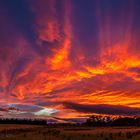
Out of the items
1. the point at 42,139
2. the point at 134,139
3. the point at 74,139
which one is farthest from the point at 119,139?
the point at 42,139

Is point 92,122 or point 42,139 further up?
point 92,122

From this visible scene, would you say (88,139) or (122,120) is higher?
(122,120)

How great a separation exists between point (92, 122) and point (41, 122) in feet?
78.4

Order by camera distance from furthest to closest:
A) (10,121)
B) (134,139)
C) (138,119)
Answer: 1. (10,121)
2. (138,119)
3. (134,139)

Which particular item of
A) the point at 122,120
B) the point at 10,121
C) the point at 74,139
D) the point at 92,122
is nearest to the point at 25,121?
the point at 10,121

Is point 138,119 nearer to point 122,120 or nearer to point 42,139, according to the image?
point 122,120

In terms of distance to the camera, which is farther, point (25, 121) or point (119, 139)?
point (25, 121)

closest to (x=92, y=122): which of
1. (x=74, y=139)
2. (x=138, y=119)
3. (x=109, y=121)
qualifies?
(x=109, y=121)

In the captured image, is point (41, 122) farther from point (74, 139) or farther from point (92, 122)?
point (74, 139)

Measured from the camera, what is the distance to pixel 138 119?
546 ft

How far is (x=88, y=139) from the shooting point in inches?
1403

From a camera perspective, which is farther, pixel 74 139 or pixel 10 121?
pixel 10 121

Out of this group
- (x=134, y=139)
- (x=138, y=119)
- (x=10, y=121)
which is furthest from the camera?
(x=10, y=121)

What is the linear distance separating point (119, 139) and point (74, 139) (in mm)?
4379
